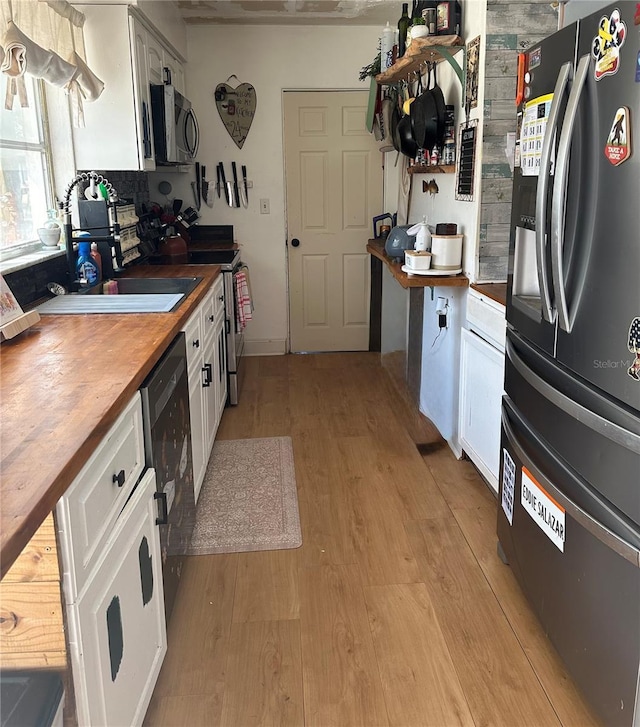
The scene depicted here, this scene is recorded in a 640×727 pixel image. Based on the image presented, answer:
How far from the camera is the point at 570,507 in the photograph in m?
1.72

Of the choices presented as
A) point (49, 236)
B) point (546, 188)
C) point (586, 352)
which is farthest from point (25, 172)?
point (586, 352)

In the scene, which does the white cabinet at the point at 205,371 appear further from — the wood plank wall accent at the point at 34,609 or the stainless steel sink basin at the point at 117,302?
the wood plank wall accent at the point at 34,609

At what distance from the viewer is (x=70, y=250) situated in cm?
291

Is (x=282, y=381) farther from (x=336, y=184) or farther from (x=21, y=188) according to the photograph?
(x=21, y=188)

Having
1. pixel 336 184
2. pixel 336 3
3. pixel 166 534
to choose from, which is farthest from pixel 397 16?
pixel 166 534

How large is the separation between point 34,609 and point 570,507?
49.8 inches

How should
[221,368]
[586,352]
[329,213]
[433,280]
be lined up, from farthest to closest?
[329,213] → [221,368] → [433,280] → [586,352]

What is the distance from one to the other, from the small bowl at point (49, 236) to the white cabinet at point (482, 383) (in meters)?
1.86

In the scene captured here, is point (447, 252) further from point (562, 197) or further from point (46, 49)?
point (46, 49)

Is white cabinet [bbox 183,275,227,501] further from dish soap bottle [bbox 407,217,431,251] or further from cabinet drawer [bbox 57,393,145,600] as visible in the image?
dish soap bottle [bbox 407,217,431,251]

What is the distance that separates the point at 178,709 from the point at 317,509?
1.18 meters

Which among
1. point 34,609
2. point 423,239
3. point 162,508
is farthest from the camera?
point 423,239

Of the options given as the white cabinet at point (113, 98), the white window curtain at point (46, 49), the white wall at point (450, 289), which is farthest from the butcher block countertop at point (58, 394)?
the white wall at point (450, 289)

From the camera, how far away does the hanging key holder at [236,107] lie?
16.1 feet
